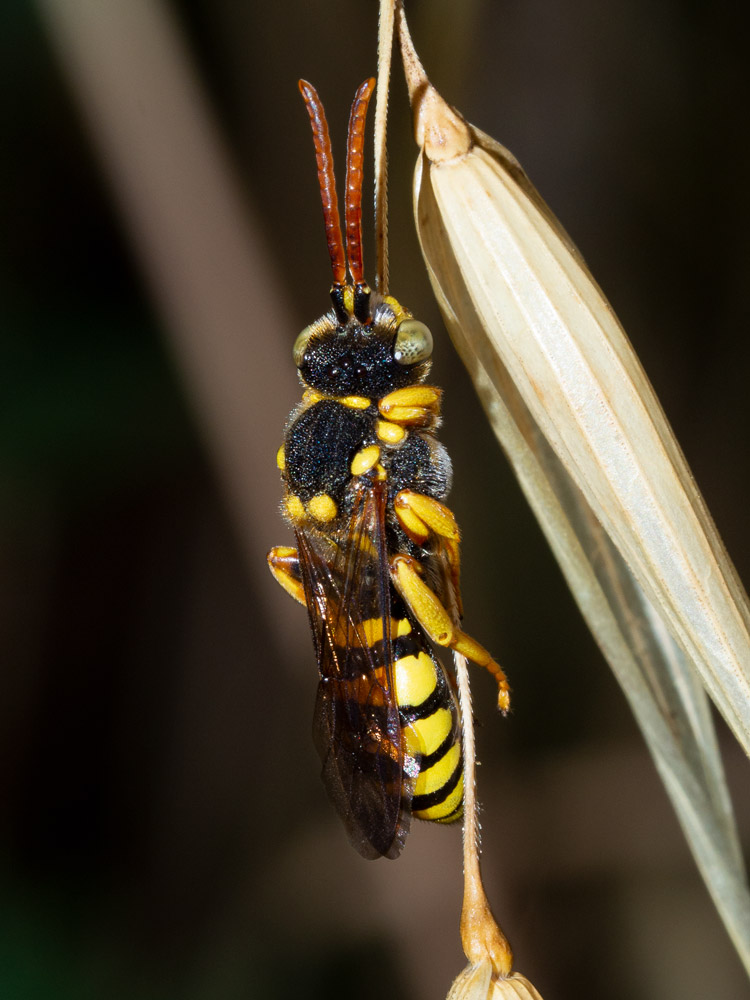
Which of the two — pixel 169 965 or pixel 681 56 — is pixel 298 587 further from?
pixel 681 56

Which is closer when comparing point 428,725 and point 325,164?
point 325,164

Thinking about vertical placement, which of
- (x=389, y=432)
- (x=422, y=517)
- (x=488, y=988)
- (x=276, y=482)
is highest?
(x=276, y=482)

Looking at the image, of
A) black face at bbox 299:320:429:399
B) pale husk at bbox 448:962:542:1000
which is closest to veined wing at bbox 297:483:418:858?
black face at bbox 299:320:429:399

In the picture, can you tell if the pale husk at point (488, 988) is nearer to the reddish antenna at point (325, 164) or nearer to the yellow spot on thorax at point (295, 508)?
the yellow spot on thorax at point (295, 508)

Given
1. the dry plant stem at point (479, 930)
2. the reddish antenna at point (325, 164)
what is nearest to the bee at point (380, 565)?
the reddish antenna at point (325, 164)

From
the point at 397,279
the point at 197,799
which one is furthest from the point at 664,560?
the point at 197,799

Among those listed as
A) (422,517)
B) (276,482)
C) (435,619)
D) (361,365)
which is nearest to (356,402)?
(361,365)

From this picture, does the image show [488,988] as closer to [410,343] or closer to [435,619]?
[435,619]
